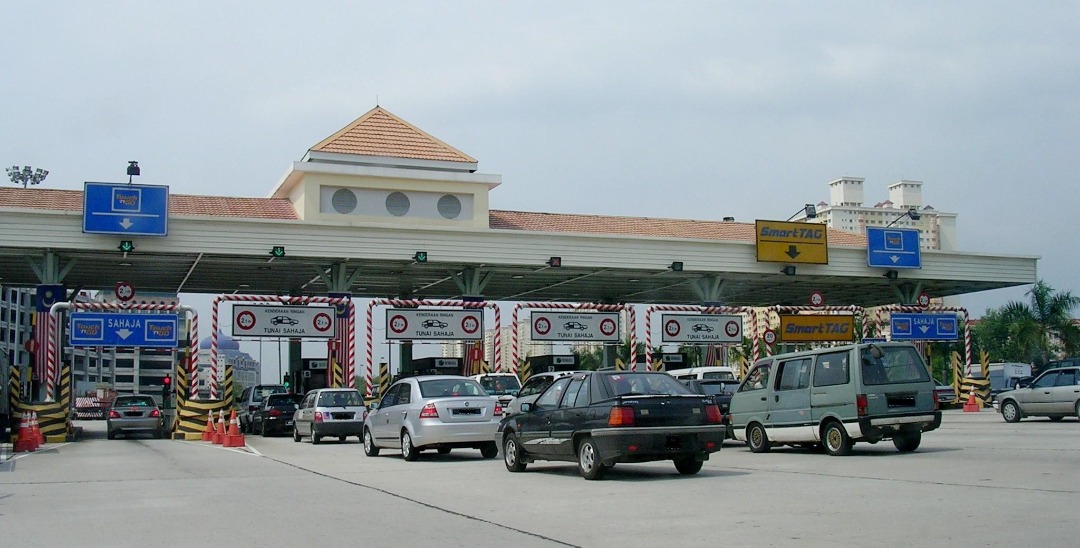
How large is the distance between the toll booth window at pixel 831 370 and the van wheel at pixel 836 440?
683 mm

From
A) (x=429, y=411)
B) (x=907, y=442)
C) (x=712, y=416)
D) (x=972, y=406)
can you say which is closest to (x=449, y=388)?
(x=429, y=411)

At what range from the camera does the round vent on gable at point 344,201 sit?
37.8m

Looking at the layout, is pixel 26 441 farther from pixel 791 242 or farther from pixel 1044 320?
pixel 1044 320

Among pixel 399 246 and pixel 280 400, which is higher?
pixel 399 246

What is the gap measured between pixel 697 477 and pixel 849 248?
1085 inches

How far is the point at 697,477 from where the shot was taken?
13578mm

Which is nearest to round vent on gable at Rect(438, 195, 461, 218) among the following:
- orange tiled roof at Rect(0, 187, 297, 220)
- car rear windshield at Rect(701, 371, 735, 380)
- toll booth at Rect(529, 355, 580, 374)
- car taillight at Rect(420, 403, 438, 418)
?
orange tiled roof at Rect(0, 187, 297, 220)

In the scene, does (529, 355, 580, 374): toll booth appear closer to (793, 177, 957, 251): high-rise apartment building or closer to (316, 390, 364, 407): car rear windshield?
(316, 390, 364, 407): car rear windshield

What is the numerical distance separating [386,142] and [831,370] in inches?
1058

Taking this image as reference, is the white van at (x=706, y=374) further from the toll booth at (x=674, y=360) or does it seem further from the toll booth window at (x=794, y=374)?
the toll booth at (x=674, y=360)

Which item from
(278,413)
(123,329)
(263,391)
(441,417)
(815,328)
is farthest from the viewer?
(815,328)

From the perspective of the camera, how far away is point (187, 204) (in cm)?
3553

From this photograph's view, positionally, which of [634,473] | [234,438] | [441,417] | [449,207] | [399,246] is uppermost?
[449,207]

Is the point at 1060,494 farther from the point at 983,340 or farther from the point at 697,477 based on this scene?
the point at 983,340
